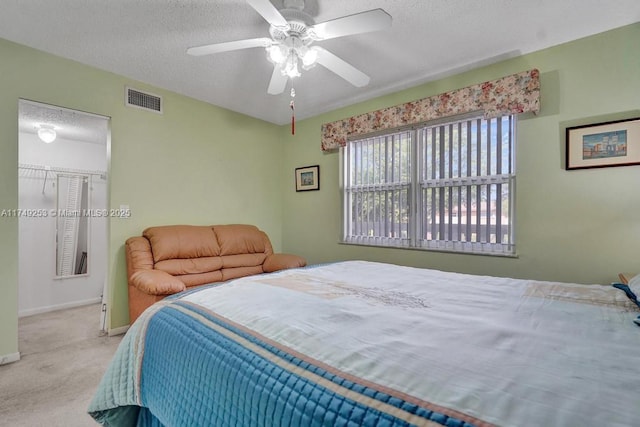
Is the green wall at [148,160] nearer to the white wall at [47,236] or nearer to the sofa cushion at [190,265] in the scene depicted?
the sofa cushion at [190,265]

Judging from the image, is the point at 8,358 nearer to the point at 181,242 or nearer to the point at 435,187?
the point at 181,242

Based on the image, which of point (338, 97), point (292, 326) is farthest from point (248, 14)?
point (292, 326)

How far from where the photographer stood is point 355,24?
1.70 m

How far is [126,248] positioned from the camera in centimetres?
300

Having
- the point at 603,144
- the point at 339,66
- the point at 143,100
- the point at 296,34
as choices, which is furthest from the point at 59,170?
the point at 603,144

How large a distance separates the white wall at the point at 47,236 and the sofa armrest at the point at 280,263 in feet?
6.95

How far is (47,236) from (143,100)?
2400 millimetres

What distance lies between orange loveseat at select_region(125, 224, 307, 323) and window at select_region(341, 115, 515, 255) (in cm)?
113

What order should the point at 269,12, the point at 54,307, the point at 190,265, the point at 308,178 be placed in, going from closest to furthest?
the point at 269,12 < the point at 190,265 < the point at 54,307 < the point at 308,178

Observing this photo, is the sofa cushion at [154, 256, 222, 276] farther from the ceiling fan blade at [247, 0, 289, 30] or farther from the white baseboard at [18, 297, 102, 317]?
the ceiling fan blade at [247, 0, 289, 30]

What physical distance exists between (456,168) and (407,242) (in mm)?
915

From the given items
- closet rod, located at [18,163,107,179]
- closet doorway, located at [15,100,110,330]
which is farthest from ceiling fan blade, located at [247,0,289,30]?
closet rod, located at [18,163,107,179]

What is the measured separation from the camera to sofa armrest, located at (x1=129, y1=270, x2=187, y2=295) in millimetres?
2389

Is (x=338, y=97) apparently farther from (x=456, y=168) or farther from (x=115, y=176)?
(x=115, y=176)
